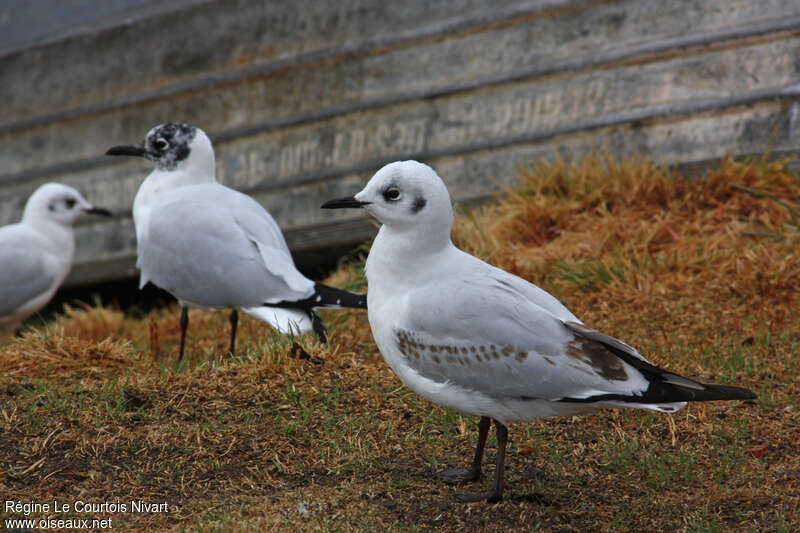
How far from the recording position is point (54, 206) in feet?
22.8

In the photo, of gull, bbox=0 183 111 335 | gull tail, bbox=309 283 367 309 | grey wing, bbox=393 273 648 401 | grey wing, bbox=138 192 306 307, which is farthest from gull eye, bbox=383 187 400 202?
gull, bbox=0 183 111 335

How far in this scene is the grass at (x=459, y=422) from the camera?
3258 mm

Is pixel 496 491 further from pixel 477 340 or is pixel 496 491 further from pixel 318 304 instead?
pixel 318 304

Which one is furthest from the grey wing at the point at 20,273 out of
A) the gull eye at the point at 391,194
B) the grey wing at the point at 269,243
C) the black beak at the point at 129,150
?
A: the gull eye at the point at 391,194

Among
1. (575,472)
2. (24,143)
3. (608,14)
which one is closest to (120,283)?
(24,143)

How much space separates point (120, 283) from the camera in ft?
28.1

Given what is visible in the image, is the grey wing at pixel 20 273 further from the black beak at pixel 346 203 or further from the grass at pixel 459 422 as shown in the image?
the black beak at pixel 346 203

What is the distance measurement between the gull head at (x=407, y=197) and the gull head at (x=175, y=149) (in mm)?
2386

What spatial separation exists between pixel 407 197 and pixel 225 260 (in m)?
1.84

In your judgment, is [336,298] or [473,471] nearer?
[473,471]

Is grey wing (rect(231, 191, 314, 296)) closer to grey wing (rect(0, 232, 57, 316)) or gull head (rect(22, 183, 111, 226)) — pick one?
grey wing (rect(0, 232, 57, 316))

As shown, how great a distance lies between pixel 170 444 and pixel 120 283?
204 inches

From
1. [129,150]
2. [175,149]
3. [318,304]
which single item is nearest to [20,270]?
[129,150]

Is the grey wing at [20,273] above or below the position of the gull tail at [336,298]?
below
